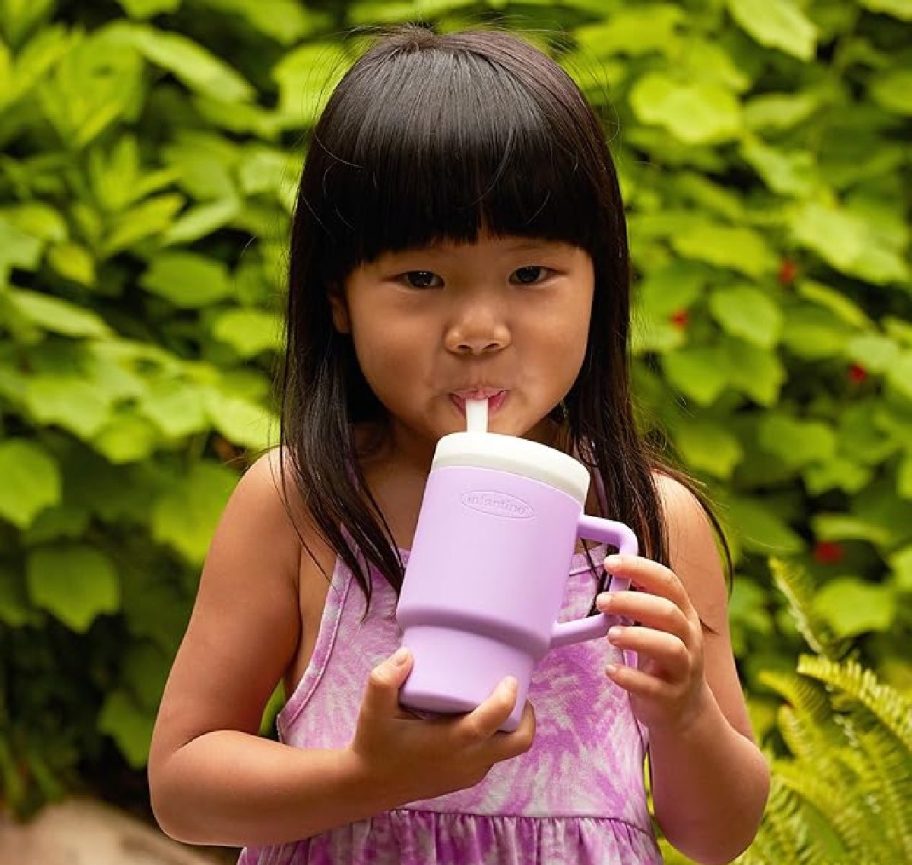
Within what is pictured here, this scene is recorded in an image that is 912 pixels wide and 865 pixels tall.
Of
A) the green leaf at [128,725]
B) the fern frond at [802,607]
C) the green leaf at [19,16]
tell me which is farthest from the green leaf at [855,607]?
the green leaf at [19,16]

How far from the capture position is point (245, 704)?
1706mm

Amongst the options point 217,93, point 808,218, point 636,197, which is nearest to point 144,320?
point 217,93

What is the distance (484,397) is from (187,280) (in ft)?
6.84

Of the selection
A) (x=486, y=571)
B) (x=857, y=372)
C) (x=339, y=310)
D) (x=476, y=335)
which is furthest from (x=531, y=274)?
(x=857, y=372)

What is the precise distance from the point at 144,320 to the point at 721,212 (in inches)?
47.3

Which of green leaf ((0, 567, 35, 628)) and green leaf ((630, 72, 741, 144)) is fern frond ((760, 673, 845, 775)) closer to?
green leaf ((630, 72, 741, 144))

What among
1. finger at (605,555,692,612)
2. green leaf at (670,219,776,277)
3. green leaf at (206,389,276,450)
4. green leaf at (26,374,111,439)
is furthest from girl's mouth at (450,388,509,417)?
green leaf at (670,219,776,277)

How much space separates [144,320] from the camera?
145 inches

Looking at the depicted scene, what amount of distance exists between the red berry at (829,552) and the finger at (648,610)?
7.89ft

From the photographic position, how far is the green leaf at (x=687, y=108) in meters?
3.49

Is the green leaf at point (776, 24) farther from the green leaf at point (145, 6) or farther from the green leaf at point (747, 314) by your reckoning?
the green leaf at point (145, 6)

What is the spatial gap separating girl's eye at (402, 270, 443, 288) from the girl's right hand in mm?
343

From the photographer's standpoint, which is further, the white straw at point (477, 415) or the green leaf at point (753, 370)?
the green leaf at point (753, 370)

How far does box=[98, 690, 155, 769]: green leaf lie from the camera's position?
3.53 m
